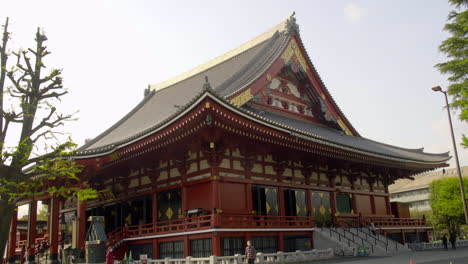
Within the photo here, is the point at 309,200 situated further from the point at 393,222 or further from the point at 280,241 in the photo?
the point at 393,222

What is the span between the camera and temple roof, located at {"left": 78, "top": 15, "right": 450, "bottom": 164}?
899 inches

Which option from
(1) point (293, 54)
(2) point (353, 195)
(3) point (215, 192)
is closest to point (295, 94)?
(1) point (293, 54)

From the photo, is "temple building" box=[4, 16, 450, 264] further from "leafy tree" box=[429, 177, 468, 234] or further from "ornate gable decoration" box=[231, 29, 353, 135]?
"leafy tree" box=[429, 177, 468, 234]

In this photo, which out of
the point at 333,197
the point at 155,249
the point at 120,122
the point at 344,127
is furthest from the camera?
the point at 120,122

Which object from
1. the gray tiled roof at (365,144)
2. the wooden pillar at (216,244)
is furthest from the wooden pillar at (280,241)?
the gray tiled roof at (365,144)

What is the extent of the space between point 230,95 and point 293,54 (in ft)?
23.1

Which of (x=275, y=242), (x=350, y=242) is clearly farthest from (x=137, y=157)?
(x=350, y=242)

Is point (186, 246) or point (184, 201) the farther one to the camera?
point (184, 201)

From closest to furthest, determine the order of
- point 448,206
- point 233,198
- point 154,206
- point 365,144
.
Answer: point 233,198 < point 154,206 < point 365,144 < point 448,206

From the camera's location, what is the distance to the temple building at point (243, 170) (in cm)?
1844

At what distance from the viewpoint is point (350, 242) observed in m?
21.9

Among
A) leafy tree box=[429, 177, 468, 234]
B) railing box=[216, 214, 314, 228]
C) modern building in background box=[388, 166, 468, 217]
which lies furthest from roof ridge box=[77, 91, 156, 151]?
modern building in background box=[388, 166, 468, 217]

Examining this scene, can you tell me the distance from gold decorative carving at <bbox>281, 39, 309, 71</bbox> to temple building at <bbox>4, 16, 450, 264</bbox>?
0.08 meters

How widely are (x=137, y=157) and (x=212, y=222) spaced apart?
585 centimetres
